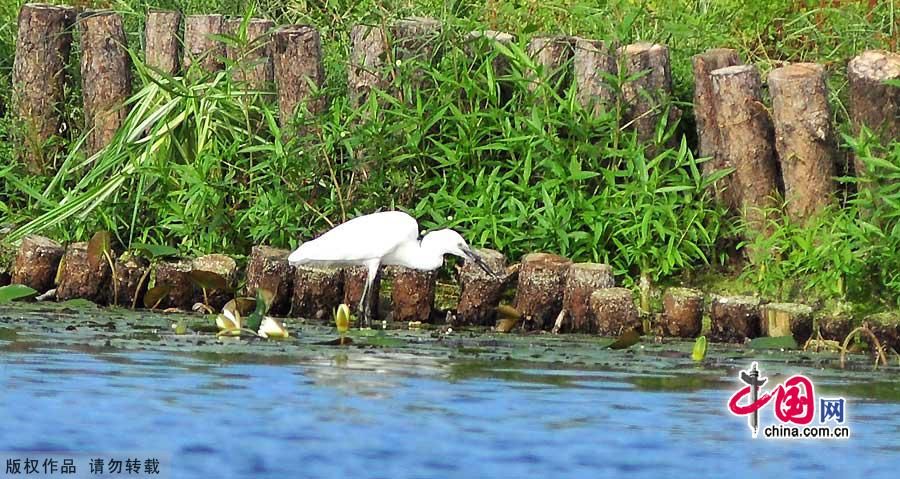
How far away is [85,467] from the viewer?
6480mm

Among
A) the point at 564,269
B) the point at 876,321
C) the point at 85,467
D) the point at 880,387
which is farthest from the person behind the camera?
the point at 564,269

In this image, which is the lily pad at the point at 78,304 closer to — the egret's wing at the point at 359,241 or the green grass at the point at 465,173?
the green grass at the point at 465,173

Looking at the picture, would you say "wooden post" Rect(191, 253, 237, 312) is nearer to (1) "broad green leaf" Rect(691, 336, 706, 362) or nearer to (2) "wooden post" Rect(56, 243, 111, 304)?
(2) "wooden post" Rect(56, 243, 111, 304)

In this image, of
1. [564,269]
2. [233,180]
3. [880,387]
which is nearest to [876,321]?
[880,387]

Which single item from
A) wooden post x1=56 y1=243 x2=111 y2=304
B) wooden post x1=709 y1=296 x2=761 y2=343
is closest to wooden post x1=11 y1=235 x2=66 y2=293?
wooden post x1=56 y1=243 x2=111 y2=304

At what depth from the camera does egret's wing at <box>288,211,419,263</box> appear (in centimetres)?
1019

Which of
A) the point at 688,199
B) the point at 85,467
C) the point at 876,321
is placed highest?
the point at 688,199

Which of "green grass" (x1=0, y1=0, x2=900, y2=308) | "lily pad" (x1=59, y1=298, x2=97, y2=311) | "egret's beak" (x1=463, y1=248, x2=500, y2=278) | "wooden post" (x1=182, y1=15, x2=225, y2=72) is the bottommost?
"lily pad" (x1=59, y1=298, x2=97, y2=311)

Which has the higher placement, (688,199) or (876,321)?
(688,199)

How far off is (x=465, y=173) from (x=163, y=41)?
245 cm

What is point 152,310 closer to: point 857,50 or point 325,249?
point 325,249

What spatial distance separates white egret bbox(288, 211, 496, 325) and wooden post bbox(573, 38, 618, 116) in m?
1.25

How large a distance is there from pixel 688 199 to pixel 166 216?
2.98 m

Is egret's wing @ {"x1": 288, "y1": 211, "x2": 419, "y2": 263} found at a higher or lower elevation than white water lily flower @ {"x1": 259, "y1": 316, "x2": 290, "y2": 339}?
higher
